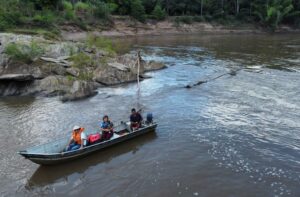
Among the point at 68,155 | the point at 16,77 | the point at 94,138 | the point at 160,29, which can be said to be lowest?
the point at 68,155


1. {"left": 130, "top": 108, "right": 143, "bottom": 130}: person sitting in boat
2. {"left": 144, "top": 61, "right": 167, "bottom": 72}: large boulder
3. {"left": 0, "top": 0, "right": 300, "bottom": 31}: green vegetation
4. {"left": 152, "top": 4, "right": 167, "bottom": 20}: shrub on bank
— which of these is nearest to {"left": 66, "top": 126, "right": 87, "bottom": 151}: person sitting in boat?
{"left": 130, "top": 108, "right": 143, "bottom": 130}: person sitting in boat

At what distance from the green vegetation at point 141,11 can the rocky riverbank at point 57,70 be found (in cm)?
2188

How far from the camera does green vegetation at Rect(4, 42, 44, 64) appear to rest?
34125mm

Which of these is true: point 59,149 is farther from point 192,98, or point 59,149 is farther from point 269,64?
point 269,64

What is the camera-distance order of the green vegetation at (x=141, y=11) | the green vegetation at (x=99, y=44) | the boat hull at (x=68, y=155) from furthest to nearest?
the green vegetation at (x=141, y=11), the green vegetation at (x=99, y=44), the boat hull at (x=68, y=155)

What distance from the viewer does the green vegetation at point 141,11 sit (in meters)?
64.4

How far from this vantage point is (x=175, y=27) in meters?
87.2

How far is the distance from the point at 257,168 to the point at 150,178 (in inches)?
214

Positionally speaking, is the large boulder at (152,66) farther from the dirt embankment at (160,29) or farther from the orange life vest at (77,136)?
the dirt embankment at (160,29)

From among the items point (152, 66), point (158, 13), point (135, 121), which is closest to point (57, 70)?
point (152, 66)

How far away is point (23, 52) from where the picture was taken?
34.8 meters

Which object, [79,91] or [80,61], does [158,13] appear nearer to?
[80,61]

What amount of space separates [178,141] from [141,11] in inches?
2634

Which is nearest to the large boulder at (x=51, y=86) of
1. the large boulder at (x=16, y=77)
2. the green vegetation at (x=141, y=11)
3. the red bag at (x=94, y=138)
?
the large boulder at (x=16, y=77)
